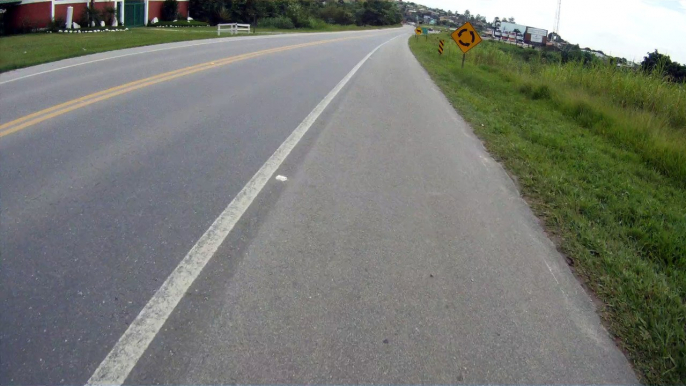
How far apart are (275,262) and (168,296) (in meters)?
0.90

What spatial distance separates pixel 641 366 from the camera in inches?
139

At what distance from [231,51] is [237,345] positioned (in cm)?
1870

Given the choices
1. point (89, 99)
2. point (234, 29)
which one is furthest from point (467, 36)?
point (234, 29)

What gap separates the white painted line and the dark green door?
40.5m

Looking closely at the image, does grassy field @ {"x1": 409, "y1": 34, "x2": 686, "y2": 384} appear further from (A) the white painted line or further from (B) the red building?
(B) the red building

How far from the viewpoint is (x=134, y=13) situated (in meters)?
42.6

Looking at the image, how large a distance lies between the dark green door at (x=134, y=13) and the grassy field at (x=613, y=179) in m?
32.9

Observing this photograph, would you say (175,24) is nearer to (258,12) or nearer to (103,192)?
(258,12)

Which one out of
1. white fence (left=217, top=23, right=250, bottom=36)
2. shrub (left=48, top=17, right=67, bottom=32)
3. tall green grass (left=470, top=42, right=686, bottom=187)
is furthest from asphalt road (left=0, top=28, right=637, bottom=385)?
white fence (left=217, top=23, right=250, bottom=36)

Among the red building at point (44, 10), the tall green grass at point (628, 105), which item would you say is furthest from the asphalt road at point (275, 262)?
the red building at point (44, 10)

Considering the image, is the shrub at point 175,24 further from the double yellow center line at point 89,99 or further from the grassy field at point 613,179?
the grassy field at point 613,179

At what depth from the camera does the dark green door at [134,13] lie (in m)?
41.8

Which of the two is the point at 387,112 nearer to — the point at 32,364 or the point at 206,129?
the point at 206,129

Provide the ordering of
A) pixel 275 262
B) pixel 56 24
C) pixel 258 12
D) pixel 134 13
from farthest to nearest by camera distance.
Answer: pixel 258 12 < pixel 134 13 < pixel 56 24 < pixel 275 262
